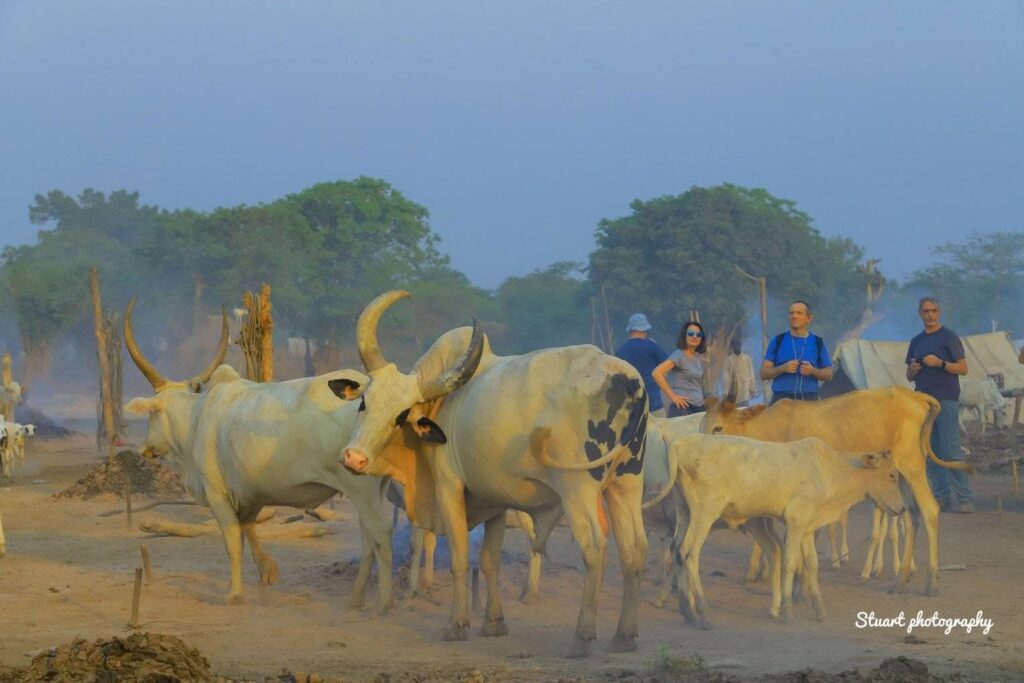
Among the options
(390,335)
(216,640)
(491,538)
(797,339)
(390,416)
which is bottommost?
(216,640)

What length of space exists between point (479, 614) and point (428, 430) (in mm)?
1629

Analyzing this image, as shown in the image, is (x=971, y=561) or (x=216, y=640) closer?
(x=216, y=640)

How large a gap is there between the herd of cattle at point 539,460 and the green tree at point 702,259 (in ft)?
109

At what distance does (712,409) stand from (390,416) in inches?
120

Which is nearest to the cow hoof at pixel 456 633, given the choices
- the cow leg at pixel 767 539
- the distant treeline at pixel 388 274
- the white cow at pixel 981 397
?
the cow leg at pixel 767 539

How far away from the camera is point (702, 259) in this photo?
1748 inches

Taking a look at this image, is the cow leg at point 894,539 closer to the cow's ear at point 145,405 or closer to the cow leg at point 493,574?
the cow leg at point 493,574

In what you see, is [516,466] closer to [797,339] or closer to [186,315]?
[797,339]

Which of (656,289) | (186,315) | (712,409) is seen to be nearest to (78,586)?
(712,409)

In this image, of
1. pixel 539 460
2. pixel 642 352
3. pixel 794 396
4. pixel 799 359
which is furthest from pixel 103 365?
pixel 539 460

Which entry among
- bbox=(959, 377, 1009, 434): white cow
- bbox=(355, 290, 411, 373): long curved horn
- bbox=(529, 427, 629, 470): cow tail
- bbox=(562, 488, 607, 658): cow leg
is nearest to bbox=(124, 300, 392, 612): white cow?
bbox=(355, 290, 411, 373): long curved horn

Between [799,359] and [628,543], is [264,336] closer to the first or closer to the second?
[799,359]

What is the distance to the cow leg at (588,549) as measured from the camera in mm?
7858

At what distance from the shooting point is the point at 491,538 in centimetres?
914
